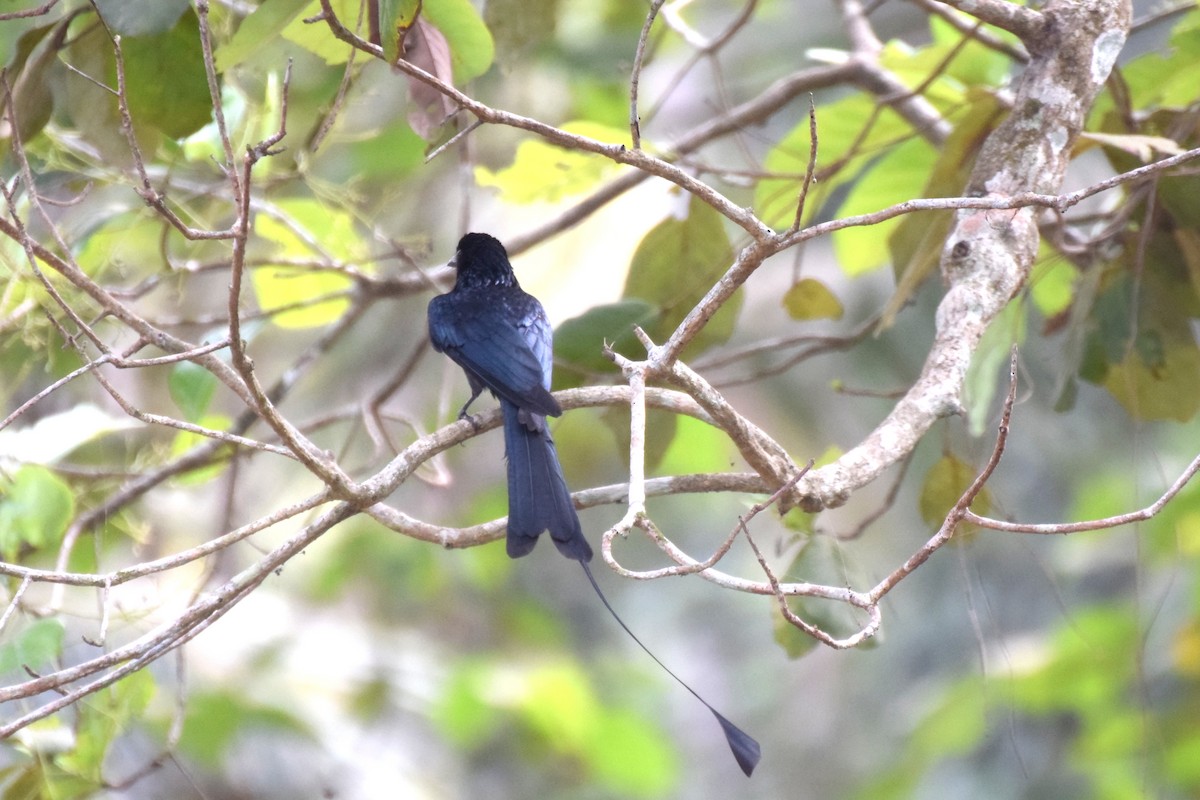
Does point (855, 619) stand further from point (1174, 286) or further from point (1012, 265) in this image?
point (1174, 286)

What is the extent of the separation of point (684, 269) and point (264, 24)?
117 cm

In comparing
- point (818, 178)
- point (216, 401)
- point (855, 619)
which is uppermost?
point (216, 401)

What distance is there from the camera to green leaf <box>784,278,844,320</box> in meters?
2.96

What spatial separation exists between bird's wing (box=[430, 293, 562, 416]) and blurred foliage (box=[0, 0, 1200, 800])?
12cm

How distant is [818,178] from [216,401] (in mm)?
4296

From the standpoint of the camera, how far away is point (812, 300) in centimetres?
298

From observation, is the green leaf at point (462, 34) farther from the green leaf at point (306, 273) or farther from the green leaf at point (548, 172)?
the green leaf at point (306, 273)

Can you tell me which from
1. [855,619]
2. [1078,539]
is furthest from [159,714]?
[1078,539]

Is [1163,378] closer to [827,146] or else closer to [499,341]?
[827,146]

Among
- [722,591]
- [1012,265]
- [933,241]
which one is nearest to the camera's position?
[1012,265]

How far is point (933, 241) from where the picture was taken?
2.70 m

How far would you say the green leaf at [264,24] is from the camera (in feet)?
7.68

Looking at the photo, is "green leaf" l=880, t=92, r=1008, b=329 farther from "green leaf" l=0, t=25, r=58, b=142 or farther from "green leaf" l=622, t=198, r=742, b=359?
"green leaf" l=0, t=25, r=58, b=142

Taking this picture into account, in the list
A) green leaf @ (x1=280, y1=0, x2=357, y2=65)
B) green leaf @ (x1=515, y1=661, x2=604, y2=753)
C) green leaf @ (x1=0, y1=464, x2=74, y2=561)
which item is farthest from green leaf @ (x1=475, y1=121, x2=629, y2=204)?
green leaf @ (x1=515, y1=661, x2=604, y2=753)
